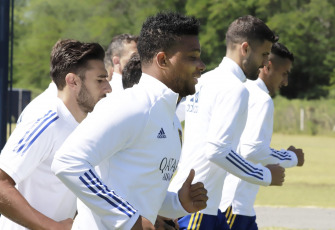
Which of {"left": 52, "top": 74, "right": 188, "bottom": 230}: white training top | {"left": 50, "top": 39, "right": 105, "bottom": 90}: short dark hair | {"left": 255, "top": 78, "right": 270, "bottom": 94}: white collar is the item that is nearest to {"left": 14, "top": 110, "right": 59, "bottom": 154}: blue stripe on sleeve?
{"left": 50, "top": 39, "right": 105, "bottom": 90}: short dark hair

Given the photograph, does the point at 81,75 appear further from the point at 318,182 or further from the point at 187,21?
the point at 318,182

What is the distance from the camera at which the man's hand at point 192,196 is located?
3896 mm

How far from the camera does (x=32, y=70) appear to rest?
7412cm

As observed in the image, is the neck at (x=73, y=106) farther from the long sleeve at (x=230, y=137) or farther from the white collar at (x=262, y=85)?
the white collar at (x=262, y=85)

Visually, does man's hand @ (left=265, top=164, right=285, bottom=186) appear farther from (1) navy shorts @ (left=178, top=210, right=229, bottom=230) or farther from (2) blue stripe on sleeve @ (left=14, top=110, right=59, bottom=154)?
(2) blue stripe on sleeve @ (left=14, top=110, right=59, bottom=154)

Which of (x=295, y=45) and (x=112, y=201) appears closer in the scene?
(x=112, y=201)

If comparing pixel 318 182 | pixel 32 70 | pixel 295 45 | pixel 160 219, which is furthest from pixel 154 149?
pixel 32 70

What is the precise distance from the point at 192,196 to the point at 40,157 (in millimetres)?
773

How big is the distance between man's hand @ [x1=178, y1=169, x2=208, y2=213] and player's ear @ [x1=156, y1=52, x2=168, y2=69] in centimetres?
54

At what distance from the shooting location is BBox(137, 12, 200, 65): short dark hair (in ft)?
12.4

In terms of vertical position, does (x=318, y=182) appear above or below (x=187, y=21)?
below

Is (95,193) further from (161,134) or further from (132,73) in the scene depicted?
(132,73)

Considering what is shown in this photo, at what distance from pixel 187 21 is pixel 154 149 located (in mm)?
647

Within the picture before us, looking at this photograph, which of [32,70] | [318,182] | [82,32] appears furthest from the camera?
[32,70]
